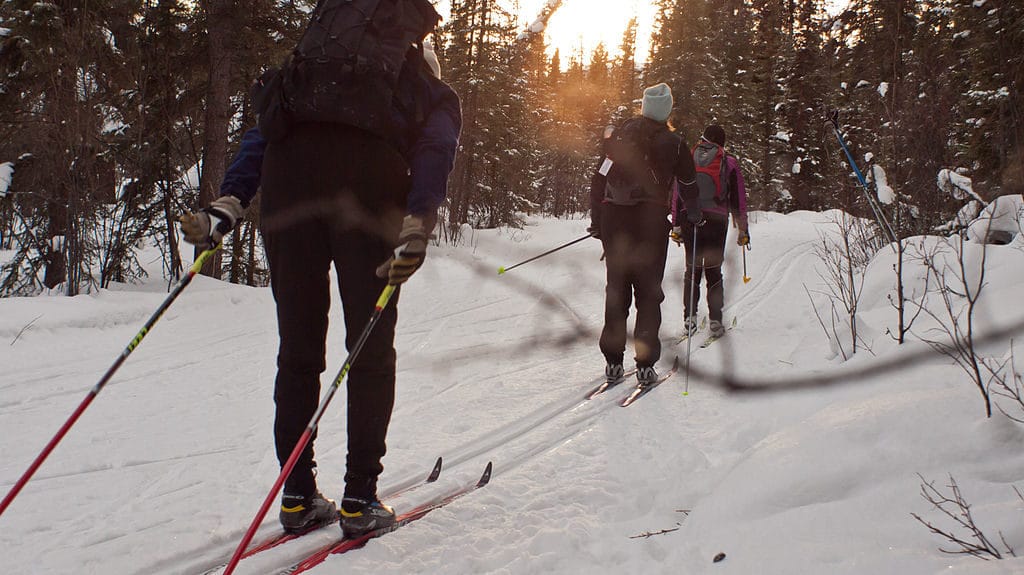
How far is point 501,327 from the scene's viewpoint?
679 centimetres

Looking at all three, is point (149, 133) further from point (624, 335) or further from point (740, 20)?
point (740, 20)

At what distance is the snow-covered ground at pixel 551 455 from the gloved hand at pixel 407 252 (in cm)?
103

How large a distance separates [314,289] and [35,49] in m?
10.5

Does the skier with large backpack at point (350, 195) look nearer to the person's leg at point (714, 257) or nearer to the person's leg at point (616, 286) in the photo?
the person's leg at point (616, 286)

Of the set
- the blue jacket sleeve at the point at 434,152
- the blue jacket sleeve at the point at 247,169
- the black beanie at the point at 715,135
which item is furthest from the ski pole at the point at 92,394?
the black beanie at the point at 715,135

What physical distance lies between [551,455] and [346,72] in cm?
209

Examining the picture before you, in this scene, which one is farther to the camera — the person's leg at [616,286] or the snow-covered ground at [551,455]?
the person's leg at [616,286]

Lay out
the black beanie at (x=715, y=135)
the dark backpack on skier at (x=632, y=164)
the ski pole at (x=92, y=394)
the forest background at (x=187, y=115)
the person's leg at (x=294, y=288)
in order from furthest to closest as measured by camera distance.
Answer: the forest background at (x=187, y=115)
the black beanie at (x=715, y=135)
the dark backpack on skier at (x=632, y=164)
the person's leg at (x=294, y=288)
the ski pole at (x=92, y=394)

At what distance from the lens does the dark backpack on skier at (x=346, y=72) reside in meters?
2.02

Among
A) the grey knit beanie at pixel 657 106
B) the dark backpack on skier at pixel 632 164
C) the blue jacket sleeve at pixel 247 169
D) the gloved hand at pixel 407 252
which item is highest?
the grey knit beanie at pixel 657 106

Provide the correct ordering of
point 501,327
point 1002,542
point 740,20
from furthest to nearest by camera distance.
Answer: point 740,20, point 501,327, point 1002,542

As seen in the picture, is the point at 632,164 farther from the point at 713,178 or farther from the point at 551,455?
the point at 551,455

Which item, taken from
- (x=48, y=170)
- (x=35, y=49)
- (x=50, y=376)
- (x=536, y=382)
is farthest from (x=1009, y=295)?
(x=35, y=49)

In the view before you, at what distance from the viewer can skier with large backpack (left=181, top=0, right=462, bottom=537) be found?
6.68 ft
